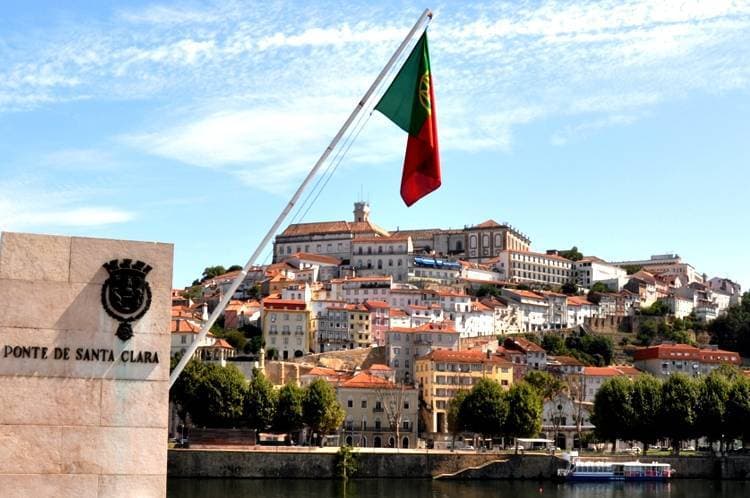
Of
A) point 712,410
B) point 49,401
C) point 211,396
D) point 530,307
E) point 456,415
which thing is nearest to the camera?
point 49,401

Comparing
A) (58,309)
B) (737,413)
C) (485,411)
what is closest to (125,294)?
(58,309)

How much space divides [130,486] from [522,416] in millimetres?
65673

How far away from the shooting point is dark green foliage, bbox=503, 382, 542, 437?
77.1 meters

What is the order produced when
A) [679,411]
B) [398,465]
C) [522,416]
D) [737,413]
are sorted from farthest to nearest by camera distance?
[737,413] → [679,411] → [522,416] → [398,465]

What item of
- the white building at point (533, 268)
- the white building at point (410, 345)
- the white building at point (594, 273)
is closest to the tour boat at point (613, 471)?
the white building at point (410, 345)

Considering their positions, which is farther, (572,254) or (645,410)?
(572,254)

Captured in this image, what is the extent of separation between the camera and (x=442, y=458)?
69938 millimetres

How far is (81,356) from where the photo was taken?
44.5ft

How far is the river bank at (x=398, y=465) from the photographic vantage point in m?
65.6

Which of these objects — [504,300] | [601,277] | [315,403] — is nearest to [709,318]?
[601,277]

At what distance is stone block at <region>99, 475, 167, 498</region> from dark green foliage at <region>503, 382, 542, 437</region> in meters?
64.8

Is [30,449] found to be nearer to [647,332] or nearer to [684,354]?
[684,354]

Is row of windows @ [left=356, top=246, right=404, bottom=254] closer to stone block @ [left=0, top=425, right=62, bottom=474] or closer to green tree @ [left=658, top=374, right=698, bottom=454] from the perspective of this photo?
green tree @ [left=658, top=374, right=698, bottom=454]

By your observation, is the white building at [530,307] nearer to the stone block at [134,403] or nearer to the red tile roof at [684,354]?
the red tile roof at [684,354]
